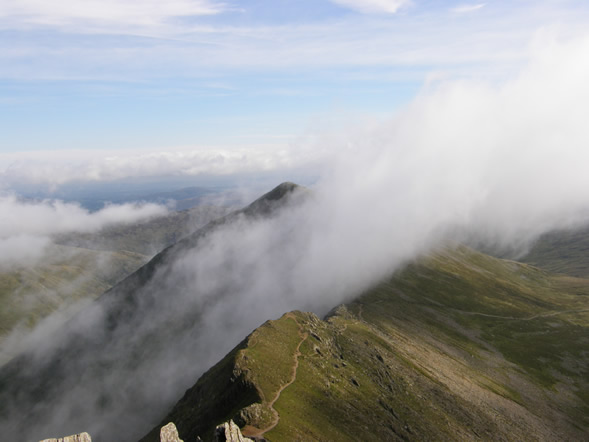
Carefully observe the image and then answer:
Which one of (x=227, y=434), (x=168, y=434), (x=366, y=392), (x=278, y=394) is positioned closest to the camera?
(x=168, y=434)

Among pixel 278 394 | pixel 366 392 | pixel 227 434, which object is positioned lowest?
pixel 366 392

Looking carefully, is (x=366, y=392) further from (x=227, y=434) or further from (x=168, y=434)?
(x=168, y=434)

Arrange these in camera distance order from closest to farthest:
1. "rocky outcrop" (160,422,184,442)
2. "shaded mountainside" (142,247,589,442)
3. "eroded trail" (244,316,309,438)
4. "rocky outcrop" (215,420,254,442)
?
"rocky outcrop" (160,422,184,442)
"rocky outcrop" (215,420,254,442)
"eroded trail" (244,316,309,438)
"shaded mountainside" (142,247,589,442)

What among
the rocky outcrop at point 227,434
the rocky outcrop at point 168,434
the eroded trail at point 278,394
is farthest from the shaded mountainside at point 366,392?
the rocky outcrop at point 168,434

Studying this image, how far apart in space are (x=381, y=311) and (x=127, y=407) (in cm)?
13587

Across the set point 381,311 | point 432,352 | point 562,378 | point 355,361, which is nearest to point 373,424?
point 355,361

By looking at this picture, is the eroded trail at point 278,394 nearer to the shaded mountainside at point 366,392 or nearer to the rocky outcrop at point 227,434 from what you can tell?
the shaded mountainside at point 366,392

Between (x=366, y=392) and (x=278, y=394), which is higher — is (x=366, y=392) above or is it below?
below

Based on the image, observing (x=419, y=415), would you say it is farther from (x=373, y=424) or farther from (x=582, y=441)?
(x=582, y=441)

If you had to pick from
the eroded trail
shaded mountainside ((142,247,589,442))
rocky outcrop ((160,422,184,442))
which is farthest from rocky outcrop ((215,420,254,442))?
shaded mountainside ((142,247,589,442))

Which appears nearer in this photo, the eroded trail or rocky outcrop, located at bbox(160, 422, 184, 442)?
rocky outcrop, located at bbox(160, 422, 184, 442)

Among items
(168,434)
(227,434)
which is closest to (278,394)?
(227,434)

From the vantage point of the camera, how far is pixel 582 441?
131 metres

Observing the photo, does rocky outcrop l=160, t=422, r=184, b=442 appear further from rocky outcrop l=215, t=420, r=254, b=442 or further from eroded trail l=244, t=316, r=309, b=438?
eroded trail l=244, t=316, r=309, b=438
